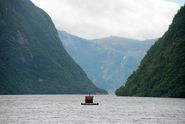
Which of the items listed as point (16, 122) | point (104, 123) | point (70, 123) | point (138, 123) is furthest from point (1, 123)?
point (138, 123)

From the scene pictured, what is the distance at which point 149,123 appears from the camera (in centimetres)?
11431

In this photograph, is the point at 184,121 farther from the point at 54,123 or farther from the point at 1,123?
the point at 1,123

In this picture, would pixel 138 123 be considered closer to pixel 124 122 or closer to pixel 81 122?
pixel 124 122

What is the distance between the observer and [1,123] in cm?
11200

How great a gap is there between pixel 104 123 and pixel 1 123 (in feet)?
72.0

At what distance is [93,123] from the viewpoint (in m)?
115

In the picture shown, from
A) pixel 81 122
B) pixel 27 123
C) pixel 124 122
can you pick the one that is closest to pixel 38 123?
pixel 27 123

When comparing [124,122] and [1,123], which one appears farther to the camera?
[124,122]

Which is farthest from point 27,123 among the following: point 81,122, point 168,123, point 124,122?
point 168,123

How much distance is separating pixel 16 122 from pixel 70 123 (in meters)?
11.9

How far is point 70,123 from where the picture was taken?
114500 mm

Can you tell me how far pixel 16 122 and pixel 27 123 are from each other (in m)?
3.64

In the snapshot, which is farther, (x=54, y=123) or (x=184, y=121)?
(x=184, y=121)

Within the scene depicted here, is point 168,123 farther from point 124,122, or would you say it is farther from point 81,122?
point 81,122
